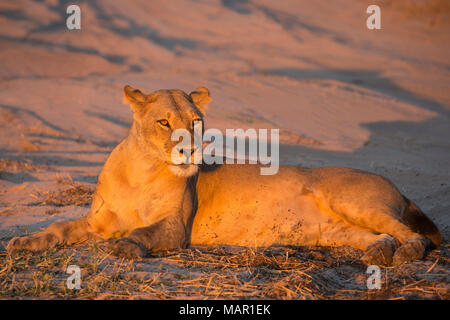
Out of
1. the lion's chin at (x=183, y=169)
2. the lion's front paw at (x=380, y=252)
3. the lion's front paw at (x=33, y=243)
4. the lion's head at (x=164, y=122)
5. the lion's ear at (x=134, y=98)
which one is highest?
the lion's ear at (x=134, y=98)

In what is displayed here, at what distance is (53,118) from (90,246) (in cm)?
829

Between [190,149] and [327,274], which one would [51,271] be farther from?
[327,274]

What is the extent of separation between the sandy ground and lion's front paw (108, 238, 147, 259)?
139 centimetres

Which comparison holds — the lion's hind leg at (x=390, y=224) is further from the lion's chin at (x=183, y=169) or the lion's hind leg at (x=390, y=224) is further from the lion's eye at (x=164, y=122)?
the lion's eye at (x=164, y=122)

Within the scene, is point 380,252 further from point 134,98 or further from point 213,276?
point 134,98

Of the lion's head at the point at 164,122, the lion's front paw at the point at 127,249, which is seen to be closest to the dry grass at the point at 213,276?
the lion's front paw at the point at 127,249

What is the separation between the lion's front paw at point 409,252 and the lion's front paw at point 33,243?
297 cm

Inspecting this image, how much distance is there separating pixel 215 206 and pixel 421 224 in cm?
202

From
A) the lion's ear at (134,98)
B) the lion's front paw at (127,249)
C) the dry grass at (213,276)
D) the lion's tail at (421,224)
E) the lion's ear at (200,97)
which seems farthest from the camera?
the lion's ear at (200,97)

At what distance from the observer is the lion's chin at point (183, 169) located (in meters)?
4.54

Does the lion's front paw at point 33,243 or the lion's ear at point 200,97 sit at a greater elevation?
the lion's ear at point 200,97

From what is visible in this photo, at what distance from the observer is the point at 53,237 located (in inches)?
182

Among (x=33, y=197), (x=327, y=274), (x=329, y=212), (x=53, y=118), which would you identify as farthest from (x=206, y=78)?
(x=327, y=274)

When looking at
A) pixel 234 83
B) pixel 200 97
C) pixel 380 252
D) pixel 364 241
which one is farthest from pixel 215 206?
pixel 234 83
